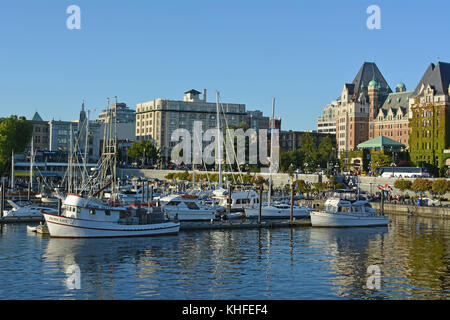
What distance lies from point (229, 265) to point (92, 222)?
2038 centimetres

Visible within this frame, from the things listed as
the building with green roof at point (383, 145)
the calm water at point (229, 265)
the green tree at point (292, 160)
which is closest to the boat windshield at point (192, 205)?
the calm water at point (229, 265)

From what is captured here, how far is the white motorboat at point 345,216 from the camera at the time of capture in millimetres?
80188

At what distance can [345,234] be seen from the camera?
74688 mm

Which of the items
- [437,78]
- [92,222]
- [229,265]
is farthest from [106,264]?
[437,78]

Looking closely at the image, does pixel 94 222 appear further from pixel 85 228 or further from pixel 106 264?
pixel 106 264

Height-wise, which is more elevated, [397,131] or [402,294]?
[397,131]

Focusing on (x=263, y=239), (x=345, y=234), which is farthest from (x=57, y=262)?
(x=345, y=234)

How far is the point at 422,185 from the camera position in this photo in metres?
118

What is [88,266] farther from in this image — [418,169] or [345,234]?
[418,169]

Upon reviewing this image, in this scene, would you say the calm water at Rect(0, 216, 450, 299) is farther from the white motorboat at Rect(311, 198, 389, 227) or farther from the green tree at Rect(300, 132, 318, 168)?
the green tree at Rect(300, 132, 318, 168)

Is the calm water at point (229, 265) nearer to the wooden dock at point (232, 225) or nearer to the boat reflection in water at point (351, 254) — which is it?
the boat reflection in water at point (351, 254)
